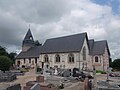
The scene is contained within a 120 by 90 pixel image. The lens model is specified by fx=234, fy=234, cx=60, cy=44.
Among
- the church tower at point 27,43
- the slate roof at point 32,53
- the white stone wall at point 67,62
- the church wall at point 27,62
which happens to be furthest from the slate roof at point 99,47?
the church tower at point 27,43

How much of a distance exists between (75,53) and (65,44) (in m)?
5.11

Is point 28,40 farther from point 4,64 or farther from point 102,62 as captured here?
point 4,64

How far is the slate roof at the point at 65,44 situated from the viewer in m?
58.2

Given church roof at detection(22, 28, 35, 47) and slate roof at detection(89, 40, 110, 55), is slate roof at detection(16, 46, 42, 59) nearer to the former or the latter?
church roof at detection(22, 28, 35, 47)

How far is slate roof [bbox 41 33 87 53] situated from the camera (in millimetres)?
58188

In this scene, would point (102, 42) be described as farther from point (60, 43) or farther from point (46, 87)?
point (46, 87)

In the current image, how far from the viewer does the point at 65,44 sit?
6147 centimetres

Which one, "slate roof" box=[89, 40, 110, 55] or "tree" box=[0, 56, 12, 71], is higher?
"slate roof" box=[89, 40, 110, 55]

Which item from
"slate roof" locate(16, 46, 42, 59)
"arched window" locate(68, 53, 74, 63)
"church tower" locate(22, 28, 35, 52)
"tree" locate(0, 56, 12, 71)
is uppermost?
"church tower" locate(22, 28, 35, 52)

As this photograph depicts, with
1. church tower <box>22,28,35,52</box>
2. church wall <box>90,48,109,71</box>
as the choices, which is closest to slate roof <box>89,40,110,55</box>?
church wall <box>90,48,109,71</box>

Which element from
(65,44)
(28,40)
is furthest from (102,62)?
(28,40)

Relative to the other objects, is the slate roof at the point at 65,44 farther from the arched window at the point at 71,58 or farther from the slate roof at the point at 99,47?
the slate roof at the point at 99,47

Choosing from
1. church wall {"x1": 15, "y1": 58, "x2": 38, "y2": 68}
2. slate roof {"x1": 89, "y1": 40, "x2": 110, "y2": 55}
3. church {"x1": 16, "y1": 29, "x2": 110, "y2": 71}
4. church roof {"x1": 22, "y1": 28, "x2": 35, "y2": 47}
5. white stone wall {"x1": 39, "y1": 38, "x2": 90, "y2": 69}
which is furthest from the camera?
church roof {"x1": 22, "y1": 28, "x2": 35, "y2": 47}

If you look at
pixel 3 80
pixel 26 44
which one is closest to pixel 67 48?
pixel 26 44
